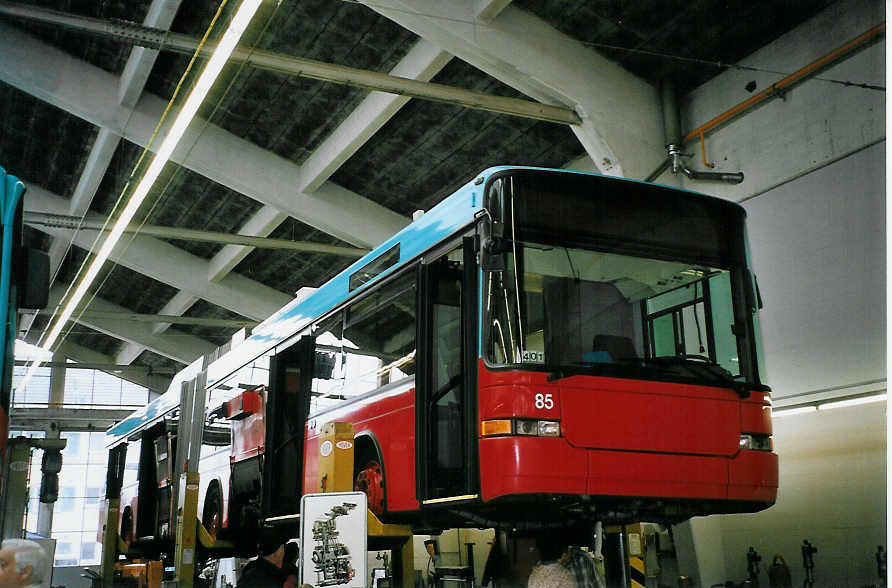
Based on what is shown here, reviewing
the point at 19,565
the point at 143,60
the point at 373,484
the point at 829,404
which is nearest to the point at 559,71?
the point at 829,404

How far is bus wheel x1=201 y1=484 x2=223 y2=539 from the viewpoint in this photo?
11.6 metres

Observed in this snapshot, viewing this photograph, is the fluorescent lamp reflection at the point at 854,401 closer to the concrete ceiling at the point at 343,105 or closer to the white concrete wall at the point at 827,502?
the white concrete wall at the point at 827,502

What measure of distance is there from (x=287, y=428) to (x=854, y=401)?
5951mm

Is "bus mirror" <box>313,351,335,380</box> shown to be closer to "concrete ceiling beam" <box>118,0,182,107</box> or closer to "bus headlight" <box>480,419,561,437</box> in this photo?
"bus headlight" <box>480,419,561,437</box>

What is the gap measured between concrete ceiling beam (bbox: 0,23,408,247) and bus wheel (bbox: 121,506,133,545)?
5.87m

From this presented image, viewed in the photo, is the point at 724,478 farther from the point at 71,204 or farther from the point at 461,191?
the point at 71,204

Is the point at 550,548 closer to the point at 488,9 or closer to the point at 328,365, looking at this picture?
the point at 328,365

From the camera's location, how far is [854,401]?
10.1 meters

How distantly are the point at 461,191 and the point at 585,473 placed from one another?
89.8 inches

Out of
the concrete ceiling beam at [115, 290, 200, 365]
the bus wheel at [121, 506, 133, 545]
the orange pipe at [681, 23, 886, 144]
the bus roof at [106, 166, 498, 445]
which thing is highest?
the concrete ceiling beam at [115, 290, 200, 365]

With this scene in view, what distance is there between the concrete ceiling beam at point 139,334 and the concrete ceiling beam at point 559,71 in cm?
1227

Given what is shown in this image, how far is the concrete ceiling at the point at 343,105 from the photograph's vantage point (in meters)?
12.4

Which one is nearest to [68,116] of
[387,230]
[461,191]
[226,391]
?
[387,230]

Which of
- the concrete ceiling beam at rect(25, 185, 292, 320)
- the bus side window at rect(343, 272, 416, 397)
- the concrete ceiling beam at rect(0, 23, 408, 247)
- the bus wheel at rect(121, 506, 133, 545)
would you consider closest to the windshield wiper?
the bus side window at rect(343, 272, 416, 397)
